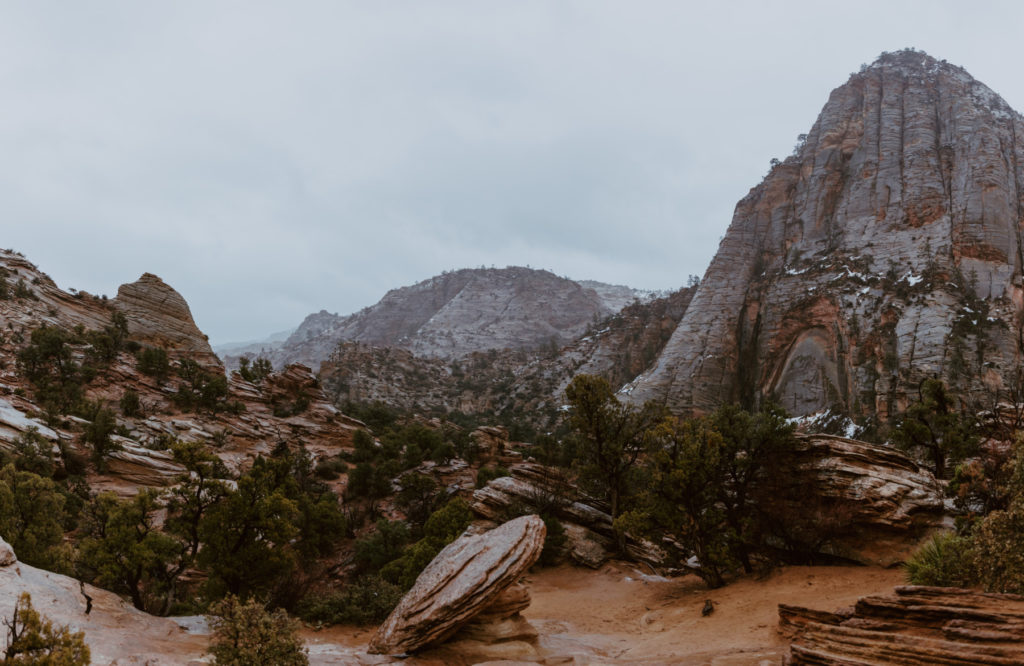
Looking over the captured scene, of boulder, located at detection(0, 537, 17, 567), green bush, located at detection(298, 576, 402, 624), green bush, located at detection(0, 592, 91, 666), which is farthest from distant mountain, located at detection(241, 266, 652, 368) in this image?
green bush, located at detection(0, 592, 91, 666)

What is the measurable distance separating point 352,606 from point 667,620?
9.20 meters

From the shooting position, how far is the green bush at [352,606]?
14.5 metres

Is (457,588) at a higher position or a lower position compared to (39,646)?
lower

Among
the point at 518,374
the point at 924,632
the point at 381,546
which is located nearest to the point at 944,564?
the point at 924,632

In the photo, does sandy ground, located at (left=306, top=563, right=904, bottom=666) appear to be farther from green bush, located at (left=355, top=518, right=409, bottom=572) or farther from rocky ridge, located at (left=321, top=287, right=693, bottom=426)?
rocky ridge, located at (left=321, top=287, right=693, bottom=426)

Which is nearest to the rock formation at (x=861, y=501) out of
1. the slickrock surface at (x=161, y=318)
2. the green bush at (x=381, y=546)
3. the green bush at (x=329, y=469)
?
the green bush at (x=381, y=546)

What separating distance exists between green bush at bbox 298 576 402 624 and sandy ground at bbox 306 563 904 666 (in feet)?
1.22

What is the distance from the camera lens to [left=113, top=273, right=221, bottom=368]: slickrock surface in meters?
44.8

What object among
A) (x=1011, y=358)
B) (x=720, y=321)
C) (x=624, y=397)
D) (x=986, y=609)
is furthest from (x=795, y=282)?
(x=986, y=609)

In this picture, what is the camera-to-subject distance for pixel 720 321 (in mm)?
61281

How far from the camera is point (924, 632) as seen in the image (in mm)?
7246

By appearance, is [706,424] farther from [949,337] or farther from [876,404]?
[949,337]

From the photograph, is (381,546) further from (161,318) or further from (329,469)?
(161,318)

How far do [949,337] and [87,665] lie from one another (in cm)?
5743
